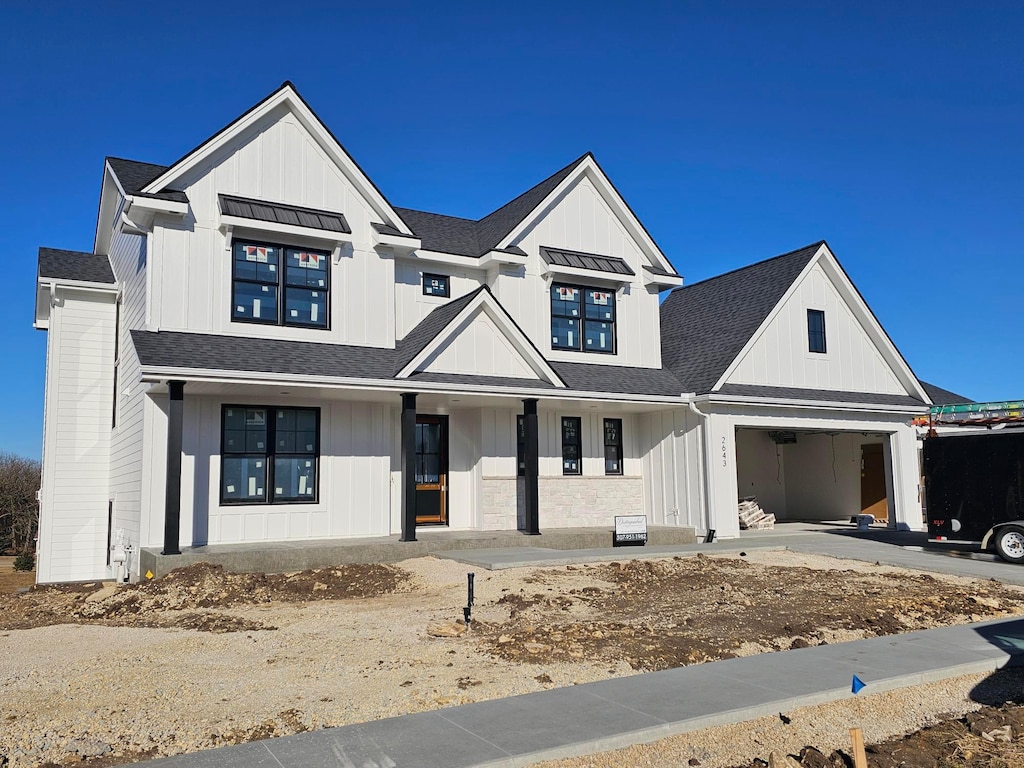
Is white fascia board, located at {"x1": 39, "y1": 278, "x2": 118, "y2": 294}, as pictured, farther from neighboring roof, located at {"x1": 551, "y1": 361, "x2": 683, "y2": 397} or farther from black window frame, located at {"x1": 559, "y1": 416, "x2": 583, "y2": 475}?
black window frame, located at {"x1": 559, "y1": 416, "x2": 583, "y2": 475}

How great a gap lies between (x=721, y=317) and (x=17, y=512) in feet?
77.6

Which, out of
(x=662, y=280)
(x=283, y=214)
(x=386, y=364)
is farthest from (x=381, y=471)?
(x=662, y=280)

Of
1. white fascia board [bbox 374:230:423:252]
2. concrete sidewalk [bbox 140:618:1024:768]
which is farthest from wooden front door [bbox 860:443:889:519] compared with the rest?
concrete sidewalk [bbox 140:618:1024:768]

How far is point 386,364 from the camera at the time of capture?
1606 cm

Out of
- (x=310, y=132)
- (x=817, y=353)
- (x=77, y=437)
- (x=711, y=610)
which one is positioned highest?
(x=310, y=132)

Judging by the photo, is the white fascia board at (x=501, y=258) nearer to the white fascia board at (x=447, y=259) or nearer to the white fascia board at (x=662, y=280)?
the white fascia board at (x=447, y=259)

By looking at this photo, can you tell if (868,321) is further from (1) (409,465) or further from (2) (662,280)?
(1) (409,465)

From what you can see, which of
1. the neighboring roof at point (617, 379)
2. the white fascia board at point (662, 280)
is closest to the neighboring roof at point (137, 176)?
the neighboring roof at point (617, 379)

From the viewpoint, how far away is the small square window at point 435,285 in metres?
18.6

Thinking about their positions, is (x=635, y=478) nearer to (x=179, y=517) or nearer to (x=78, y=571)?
(x=179, y=517)

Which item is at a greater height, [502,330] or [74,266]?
[74,266]

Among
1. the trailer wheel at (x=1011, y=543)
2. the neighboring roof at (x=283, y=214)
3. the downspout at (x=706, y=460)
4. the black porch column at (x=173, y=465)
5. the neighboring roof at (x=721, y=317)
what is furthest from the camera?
the neighboring roof at (x=721, y=317)

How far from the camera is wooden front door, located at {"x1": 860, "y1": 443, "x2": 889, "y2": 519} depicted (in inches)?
1038

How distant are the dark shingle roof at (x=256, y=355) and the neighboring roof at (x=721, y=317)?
767 centimetres
